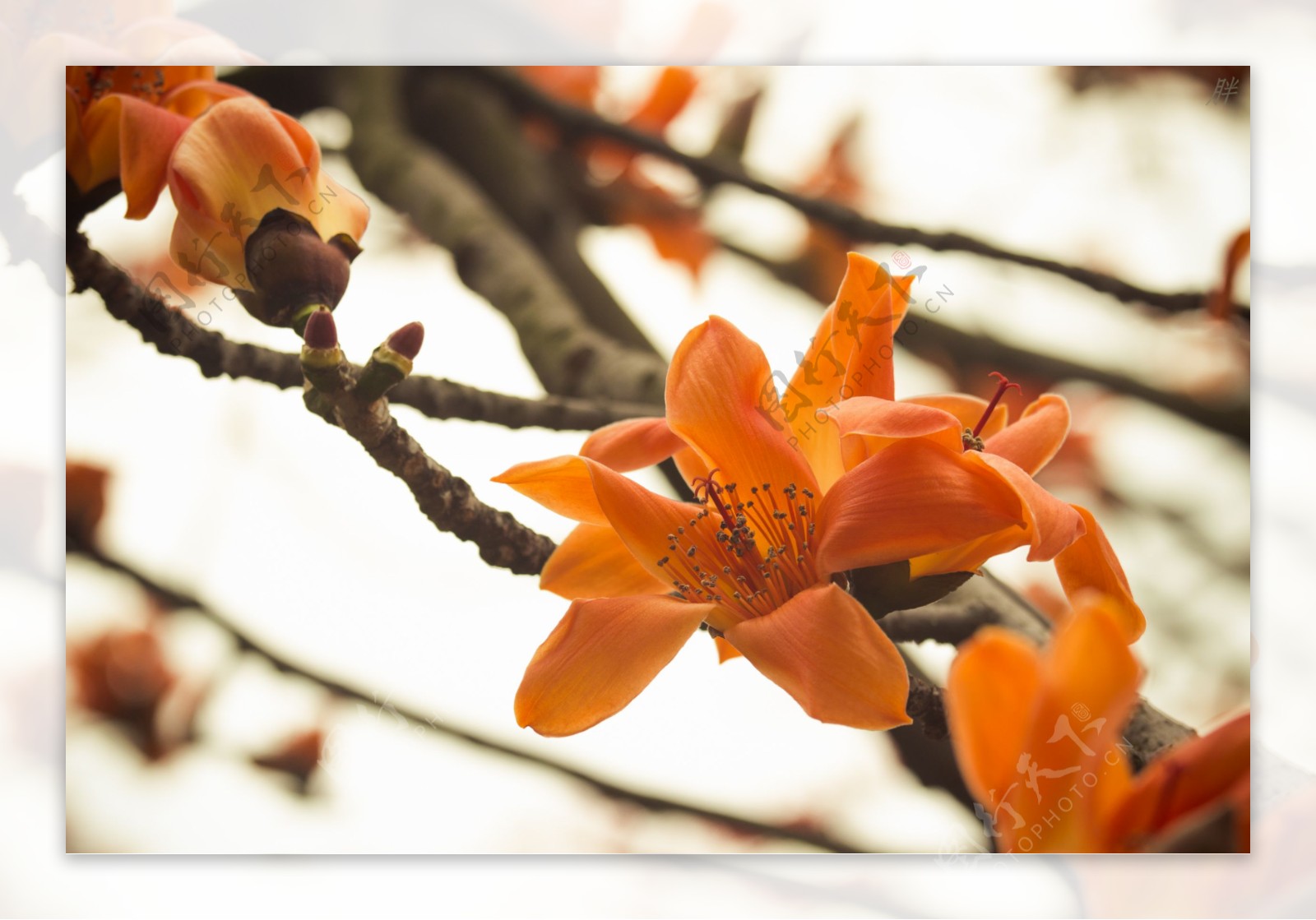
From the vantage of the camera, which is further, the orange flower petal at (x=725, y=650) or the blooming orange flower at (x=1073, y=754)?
the orange flower petal at (x=725, y=650)

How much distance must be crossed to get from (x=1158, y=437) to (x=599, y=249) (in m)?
0.72

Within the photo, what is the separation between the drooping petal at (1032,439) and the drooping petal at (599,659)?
0.29 metres

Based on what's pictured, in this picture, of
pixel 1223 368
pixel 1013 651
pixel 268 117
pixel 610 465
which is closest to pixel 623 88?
pixel 268 117

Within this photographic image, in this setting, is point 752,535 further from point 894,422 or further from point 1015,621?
point 1015,621

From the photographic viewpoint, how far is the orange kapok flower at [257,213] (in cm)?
105

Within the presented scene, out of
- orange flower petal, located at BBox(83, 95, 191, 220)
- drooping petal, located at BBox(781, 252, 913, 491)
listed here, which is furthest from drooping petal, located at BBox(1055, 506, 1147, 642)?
orange flower petal, located at BBox(83, 95, 191, 220)

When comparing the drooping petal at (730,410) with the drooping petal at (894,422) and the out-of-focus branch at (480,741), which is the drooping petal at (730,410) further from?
the out-of-focus branch at (480,741)

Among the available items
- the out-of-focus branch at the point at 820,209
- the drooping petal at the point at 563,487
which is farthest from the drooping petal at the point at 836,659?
the out-of-focus branch at the point at 820,209

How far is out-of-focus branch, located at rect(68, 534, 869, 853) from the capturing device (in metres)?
1.24

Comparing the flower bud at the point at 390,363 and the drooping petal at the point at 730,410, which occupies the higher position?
the flower bud at the point at 390,363

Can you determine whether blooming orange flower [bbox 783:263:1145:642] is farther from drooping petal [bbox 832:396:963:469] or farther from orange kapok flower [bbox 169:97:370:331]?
orange kapok flower [bbox 169:97:370:331]

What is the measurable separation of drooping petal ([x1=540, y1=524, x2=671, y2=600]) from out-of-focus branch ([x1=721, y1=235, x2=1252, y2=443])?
1.38 feet

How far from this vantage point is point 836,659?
0.85 metres

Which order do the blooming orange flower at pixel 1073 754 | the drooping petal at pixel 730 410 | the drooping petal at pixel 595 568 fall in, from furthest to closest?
the drooping petal at pixel 595 568
the drooping petal at pixel 730 410
the blooming orange flower at pixel 1073 754
